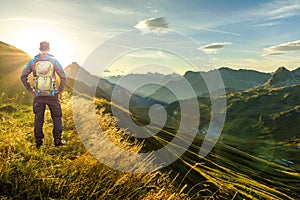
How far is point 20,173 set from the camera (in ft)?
20.9

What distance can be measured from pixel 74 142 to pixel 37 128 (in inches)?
85.9

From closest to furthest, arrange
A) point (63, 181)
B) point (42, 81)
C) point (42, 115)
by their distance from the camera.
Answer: point (63, 181) → point (42, 81) → point (42, 115)

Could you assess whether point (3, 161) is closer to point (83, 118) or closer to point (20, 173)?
point (20, 173)

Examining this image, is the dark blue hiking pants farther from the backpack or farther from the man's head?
the man's head

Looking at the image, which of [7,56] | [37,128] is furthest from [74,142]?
[7,56]

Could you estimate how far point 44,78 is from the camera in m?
11.3

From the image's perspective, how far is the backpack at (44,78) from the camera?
1115 centimetres

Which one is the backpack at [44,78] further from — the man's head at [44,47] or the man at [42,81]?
the man's head at [44,47]

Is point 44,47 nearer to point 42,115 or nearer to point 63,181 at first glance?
point 42,115

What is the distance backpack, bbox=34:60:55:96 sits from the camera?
11.1m

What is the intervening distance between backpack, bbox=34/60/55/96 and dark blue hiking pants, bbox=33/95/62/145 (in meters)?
0.38

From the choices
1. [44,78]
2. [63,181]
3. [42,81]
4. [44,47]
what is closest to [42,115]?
[42,81]

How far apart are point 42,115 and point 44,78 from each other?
1.63 m

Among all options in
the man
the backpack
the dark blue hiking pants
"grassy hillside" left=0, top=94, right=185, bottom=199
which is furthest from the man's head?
"grassy hillside" left=0, top=94, right=185, bottom=199
